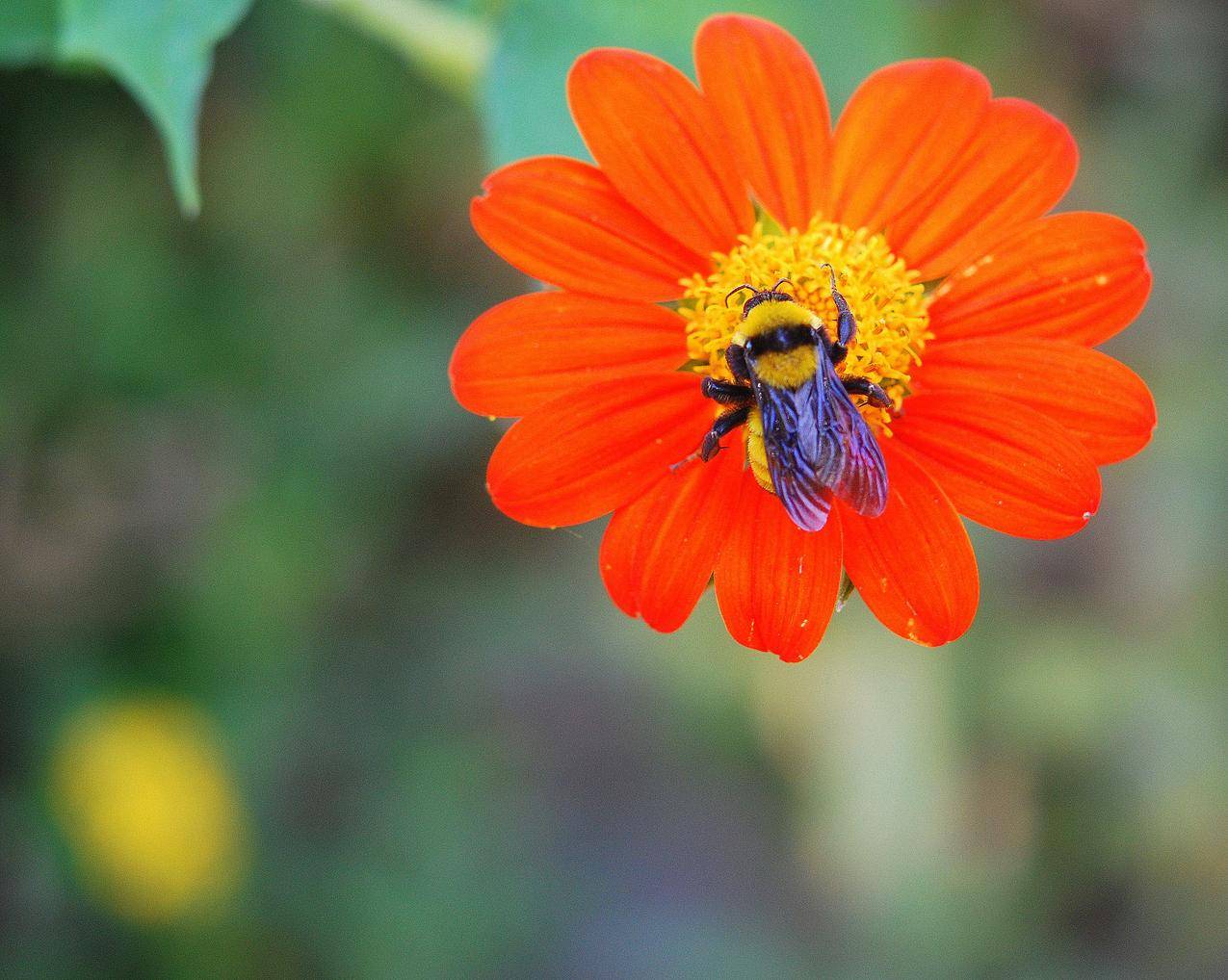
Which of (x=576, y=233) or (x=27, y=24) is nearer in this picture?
(x=576, y=233)

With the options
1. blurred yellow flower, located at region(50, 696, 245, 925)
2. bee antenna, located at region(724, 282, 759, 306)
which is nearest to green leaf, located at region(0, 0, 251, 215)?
bee antenna, located at region(724, 282, 759, 306)

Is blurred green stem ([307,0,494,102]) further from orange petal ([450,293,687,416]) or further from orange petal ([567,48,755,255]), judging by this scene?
orange petal ([450,293,687,416])

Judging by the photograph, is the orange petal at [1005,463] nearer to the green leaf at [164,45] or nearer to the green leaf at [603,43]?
the green leaf at [603,43]

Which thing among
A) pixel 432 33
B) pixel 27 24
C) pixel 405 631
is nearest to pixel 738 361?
pixel 432 33

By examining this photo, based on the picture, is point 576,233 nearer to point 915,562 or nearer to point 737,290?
point 737,290

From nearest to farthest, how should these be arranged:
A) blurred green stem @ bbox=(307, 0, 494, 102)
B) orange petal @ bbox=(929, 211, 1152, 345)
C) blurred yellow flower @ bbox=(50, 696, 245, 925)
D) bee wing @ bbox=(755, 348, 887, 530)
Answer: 1. bee wing @ bbox=(755, 348, 887, 530)
2. orange petal @ bbox=(929, 211, 1152, 345)
3. blurred green stem @ bbox=(307, 0, 494, 102)
4. blurred yellow flower @ bbox=(50, 696, 245, 925)

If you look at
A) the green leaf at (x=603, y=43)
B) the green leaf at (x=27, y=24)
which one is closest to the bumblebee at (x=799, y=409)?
the green leaf at (x=603, y=43)
